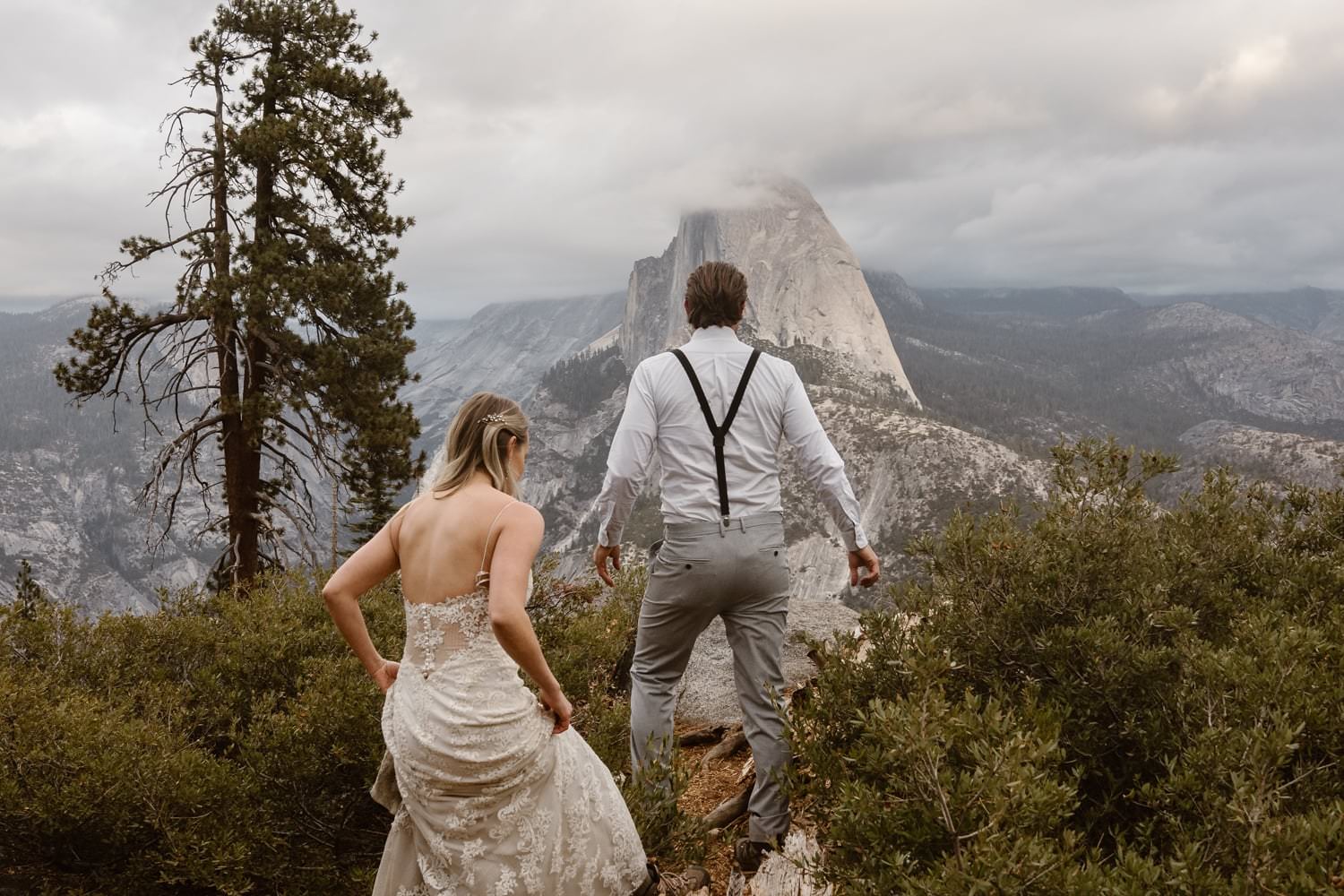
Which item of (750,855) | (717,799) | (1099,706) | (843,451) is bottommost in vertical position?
(843,451)

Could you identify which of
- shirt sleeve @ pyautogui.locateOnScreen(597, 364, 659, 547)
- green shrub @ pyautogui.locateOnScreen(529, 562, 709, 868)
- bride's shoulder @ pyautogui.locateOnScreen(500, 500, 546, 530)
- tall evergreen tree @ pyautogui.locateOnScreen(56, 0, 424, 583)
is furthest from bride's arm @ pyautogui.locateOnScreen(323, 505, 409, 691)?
tall evergreen tree @ pyautogui.locateOnScreen(56, 0, 424, 583)

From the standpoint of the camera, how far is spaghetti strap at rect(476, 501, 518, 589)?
129 inches

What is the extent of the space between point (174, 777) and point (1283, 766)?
5106 millimetres

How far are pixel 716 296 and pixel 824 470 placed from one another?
1.10 meters

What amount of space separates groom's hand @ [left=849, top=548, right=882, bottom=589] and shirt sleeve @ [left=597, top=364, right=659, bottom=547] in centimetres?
122

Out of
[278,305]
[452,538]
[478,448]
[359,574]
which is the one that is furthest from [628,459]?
[278,305]

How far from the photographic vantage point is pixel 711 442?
4523 mm

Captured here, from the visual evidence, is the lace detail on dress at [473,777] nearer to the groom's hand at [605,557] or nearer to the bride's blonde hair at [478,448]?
the bride's blonde hair at [478,448]

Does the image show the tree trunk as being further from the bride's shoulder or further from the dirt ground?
the bride's shoulder

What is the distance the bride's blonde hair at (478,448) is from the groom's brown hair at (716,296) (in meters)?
1.57

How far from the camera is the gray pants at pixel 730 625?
439 centimetres

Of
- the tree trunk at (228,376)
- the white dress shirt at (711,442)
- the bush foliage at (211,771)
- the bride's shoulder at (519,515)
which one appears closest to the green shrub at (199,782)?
the bush foliage at (211,771)

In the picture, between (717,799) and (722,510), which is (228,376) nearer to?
(717,799)

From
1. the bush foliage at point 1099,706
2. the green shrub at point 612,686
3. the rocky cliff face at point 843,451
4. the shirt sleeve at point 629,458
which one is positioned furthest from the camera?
the rocky cliff face at point 843,451
